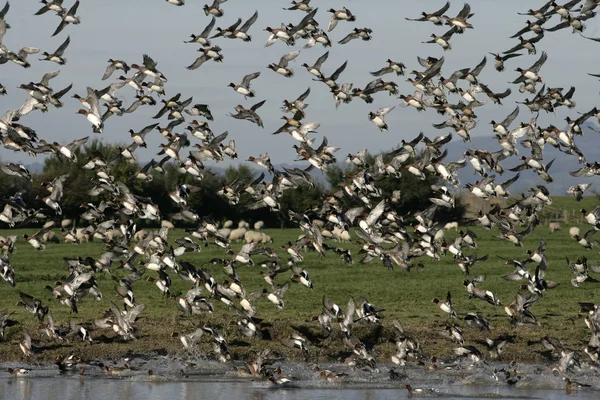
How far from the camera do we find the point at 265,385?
76.9 feet

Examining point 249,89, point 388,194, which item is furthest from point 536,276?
point 388,194

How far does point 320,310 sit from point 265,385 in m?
8.57

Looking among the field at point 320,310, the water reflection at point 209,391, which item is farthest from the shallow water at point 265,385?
the field at point 320,310

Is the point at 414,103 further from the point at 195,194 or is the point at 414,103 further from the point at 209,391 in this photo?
the point at 195,194

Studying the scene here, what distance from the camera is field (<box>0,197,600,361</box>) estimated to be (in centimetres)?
2692

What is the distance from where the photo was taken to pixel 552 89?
2967 cm

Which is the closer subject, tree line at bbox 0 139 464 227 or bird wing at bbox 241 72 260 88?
bird wing at bbox 241 72 260 88

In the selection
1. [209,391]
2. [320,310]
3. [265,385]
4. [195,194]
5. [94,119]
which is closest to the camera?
[209,391]

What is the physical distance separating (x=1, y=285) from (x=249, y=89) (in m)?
13.8

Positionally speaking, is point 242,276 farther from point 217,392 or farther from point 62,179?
point 217,392

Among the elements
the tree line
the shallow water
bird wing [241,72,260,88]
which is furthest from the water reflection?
the tree line

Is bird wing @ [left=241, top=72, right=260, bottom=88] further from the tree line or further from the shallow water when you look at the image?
the tree line

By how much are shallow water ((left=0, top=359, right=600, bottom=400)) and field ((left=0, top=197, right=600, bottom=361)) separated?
1508 millimetres

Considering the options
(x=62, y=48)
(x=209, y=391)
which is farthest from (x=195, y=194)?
(x=209, y=391)
